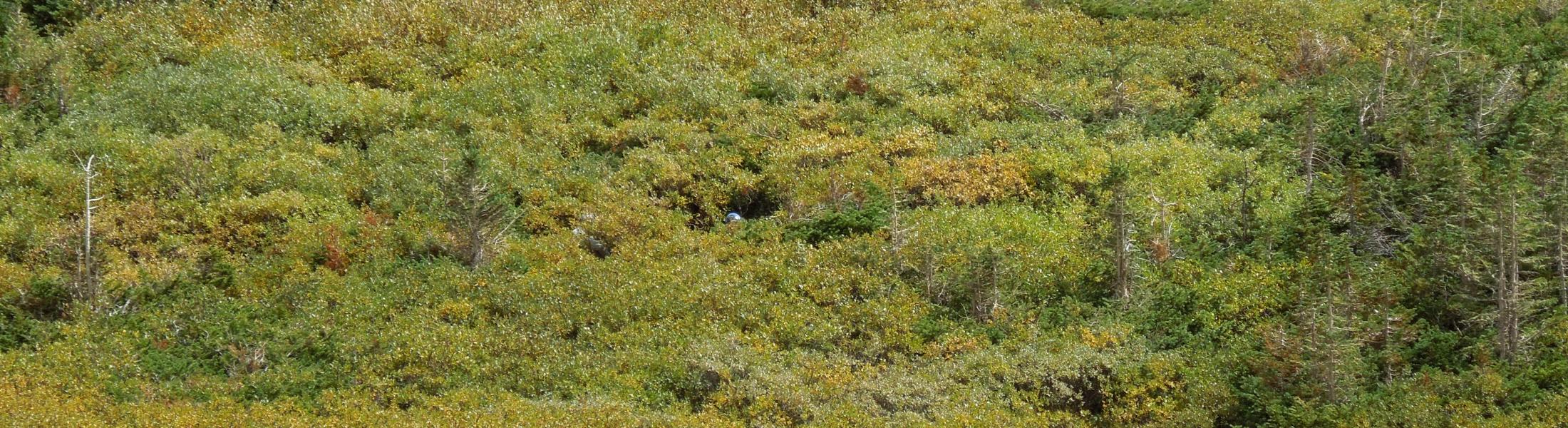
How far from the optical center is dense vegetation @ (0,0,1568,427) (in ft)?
42.7

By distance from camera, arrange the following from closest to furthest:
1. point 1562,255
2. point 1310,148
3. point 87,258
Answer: point 1562,255
point 87,258
point 1310,148

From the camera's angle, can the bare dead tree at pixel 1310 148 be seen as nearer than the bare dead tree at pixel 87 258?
No

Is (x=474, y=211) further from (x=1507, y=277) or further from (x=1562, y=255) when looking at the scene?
(x=1562, y=255)

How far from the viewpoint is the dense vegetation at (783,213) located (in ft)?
42.7

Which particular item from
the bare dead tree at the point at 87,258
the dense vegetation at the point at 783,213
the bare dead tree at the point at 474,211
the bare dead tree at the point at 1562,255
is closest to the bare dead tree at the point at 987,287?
the dense vegetation at the point at 783,213

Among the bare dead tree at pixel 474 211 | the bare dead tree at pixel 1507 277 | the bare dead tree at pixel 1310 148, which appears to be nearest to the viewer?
the bare dead tree at pixel 1507 277

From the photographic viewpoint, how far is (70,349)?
13.6 meters

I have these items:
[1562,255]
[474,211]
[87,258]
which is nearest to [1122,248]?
[1562,255]

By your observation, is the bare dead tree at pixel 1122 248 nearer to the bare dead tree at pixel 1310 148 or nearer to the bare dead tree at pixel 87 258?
the bare dead tree at pixel 1310 148

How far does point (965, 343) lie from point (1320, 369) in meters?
3.51

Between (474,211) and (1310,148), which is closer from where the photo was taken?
(474,211)

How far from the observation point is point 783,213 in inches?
674

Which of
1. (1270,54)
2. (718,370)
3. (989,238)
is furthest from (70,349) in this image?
(1270,54)

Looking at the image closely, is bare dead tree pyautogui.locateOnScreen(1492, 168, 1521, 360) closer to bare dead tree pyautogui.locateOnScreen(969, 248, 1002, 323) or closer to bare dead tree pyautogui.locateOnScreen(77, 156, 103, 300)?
bare dead tree pyautogui.locateOnScreen(969, 248, 1002, 323)
